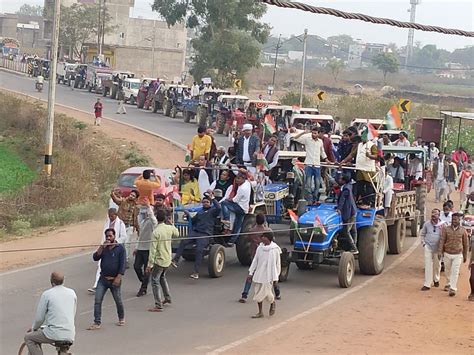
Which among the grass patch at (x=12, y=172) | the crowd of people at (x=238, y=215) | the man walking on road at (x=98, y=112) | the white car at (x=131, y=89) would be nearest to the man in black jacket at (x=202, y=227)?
the crowd of people at (x=238, y=215)

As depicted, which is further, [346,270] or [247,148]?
[247,148]

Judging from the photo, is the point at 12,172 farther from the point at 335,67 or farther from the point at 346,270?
the point at 335,67

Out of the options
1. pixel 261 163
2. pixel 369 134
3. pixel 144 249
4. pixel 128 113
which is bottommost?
pixel 144 249

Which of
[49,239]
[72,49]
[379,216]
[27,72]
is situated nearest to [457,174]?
[379,216]

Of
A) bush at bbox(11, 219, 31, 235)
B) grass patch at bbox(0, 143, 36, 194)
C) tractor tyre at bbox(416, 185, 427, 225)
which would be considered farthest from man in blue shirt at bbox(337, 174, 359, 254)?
grass patch at bbox(0, 143, 36, 194)

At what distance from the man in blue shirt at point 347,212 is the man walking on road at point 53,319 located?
796 centimetres

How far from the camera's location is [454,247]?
680 inches

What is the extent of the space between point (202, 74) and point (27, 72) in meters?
22.9

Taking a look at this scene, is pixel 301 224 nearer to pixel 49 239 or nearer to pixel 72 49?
pixel 49 239

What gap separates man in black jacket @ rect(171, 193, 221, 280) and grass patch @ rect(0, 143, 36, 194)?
51.1 ft

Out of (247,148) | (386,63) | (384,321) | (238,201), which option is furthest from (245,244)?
(386,63)

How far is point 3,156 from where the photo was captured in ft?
129

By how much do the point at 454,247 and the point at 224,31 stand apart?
2069 inches

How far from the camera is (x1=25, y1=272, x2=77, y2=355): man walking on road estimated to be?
34.5ft
